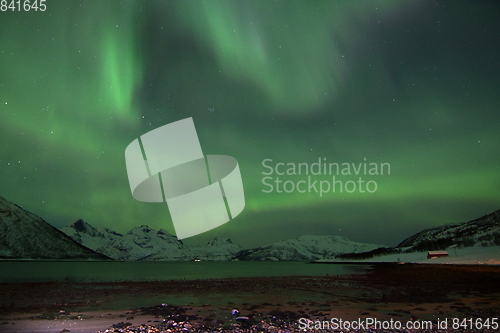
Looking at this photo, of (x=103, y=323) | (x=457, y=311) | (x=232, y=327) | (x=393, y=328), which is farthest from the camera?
(x=457, y=311)

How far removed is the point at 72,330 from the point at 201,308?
332 inches

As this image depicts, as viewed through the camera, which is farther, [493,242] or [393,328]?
[493,242]

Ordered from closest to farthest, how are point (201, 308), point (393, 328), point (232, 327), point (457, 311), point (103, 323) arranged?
point (393, 328)
point (232, 327)
point (103, 323)
point (457, 311)
point (201, 308)

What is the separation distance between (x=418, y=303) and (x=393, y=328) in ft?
30.7

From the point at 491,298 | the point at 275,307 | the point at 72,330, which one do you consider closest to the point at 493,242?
the point at 491,298

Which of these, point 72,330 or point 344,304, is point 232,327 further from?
point 344,304

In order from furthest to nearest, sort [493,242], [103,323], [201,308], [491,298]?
[493,242]
[491,298]
[201,308]
[103,323]

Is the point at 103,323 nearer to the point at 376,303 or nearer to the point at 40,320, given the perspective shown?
the point at 40,320

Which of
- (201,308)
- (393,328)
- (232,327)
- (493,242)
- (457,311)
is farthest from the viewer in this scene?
(493,242)

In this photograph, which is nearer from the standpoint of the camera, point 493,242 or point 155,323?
point 155,323

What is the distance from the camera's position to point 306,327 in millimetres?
15656

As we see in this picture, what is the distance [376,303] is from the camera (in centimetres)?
2288

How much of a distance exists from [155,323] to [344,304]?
1297cm

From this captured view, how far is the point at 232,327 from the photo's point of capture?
1587 cm
